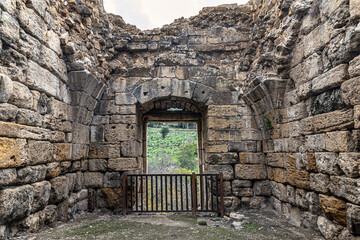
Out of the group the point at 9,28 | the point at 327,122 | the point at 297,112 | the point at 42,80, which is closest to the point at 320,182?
the point at 327,122

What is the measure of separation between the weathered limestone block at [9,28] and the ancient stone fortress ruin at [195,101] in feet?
0.05

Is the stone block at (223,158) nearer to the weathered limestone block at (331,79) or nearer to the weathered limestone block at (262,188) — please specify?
the weathered limestone block at (262,188)

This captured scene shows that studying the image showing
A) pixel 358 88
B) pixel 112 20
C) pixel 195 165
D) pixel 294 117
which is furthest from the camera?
pixel 195 165

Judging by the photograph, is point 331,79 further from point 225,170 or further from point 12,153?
point 12,153

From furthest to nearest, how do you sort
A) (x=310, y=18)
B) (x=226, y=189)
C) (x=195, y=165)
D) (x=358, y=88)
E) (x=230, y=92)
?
(x=195, y=165) < (x=230, y=92) < (x=226, y=189) < (x=310, y=18) < (x=358, y=88)

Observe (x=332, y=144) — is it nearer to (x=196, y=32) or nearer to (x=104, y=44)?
(x=196, y=32)

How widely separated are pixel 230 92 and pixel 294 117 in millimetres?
1659

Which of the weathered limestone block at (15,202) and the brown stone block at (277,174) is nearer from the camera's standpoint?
the weathered limestone block at (15,202)

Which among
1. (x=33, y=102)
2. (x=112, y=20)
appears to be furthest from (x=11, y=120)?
(x=112, y=20)

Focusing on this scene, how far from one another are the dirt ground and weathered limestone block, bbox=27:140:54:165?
0.96 m

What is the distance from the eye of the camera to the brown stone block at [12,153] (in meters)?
2.63

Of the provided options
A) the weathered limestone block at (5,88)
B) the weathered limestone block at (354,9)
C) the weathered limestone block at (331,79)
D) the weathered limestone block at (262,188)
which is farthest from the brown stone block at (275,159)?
the weathered limestone block at (5,88)

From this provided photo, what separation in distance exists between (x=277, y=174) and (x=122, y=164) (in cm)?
315

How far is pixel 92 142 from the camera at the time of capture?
512 cm
